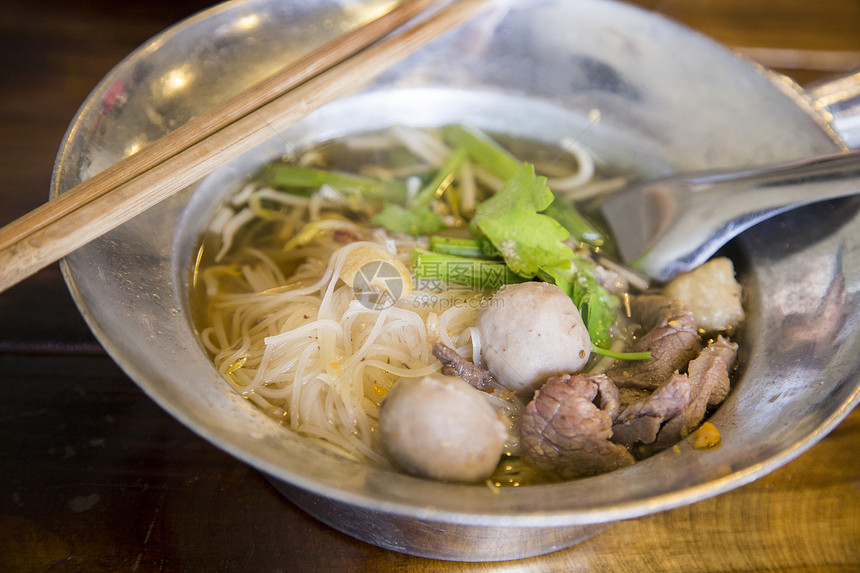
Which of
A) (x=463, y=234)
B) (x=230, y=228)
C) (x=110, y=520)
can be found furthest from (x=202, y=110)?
(x=110, y=520)

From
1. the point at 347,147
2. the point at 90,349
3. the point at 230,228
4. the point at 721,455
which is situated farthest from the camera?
the point at 347,147

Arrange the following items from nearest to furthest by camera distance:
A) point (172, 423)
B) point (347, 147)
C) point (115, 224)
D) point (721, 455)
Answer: point (721, 455) → point (115, 224) → point (172, 423) → point (347, 147)

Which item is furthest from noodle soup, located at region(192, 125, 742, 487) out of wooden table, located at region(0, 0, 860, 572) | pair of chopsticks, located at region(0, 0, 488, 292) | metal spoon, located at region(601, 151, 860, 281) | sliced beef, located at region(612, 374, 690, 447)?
pair of chopsticks, located at region(0, 0, 488, 292)

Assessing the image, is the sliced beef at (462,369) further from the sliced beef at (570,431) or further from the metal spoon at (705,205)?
the metal spoon at (705,205)

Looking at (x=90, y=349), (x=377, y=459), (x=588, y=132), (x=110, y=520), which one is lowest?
(x=110, y=520)

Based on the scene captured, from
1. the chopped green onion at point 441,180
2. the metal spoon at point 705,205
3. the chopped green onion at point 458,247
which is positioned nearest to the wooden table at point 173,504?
the metal spoon at point 705,205

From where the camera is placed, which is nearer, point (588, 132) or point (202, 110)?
point (202, 110)

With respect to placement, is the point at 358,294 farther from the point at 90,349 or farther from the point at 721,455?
the point at 721,455

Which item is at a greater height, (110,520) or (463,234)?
(463,234)
